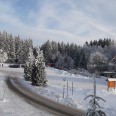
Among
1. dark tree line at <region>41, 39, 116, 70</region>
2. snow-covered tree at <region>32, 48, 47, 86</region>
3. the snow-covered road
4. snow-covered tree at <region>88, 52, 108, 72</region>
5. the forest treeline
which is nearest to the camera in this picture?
the snow-covered road

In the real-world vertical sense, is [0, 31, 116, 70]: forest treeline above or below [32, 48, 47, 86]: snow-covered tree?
above

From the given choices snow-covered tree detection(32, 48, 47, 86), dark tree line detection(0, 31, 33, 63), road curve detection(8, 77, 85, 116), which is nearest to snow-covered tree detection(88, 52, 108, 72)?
dark tree line detection(0, 31, 33, 63)

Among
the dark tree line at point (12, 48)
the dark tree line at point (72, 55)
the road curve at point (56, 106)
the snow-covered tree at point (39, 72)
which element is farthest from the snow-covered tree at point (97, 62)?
the road curve at point (56, 106)

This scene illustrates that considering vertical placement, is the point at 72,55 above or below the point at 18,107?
above

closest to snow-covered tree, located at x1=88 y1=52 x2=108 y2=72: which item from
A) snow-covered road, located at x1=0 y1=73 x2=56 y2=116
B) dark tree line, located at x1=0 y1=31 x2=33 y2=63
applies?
dark tree line, located at x1=0 y1=31 x2=33 y2=63

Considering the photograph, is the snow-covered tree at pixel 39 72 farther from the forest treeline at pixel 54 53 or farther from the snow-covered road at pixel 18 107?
the forest treeline at pixel 54 53

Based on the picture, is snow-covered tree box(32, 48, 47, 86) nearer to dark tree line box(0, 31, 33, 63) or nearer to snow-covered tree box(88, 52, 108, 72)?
snow-covered tree box(88, 52, 108, 72)

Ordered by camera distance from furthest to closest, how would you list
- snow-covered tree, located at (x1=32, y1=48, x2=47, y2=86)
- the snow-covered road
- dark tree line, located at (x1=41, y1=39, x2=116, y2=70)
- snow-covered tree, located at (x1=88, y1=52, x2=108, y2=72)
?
dark tree line, located at (x1=41, y1=39, x2=116, y2=70)
snow-covered tree, located at (x1=88, y1=52, x2=108, y2=72)
snow-covered tree, located at (x1=32, y1=48, x2=47, y2=86)
the snow-covered road

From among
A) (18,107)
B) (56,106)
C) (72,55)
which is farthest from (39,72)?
(72,55)

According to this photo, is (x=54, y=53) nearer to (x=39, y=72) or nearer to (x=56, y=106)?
(x=39, y=72)

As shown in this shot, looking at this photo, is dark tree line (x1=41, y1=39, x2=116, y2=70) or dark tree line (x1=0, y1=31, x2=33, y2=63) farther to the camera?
dark tree line (x1=41, y1=39, x2=116, y2=70)

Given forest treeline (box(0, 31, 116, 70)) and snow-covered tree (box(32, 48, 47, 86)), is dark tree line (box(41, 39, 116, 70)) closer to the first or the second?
forest treeline (box(0, 31, 116, 70))

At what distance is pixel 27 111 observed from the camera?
22.1m

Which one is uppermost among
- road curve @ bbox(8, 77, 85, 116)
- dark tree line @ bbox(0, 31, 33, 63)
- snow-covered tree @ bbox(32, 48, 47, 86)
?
dark tree line @ bbox(0, 31, 33, 63)
